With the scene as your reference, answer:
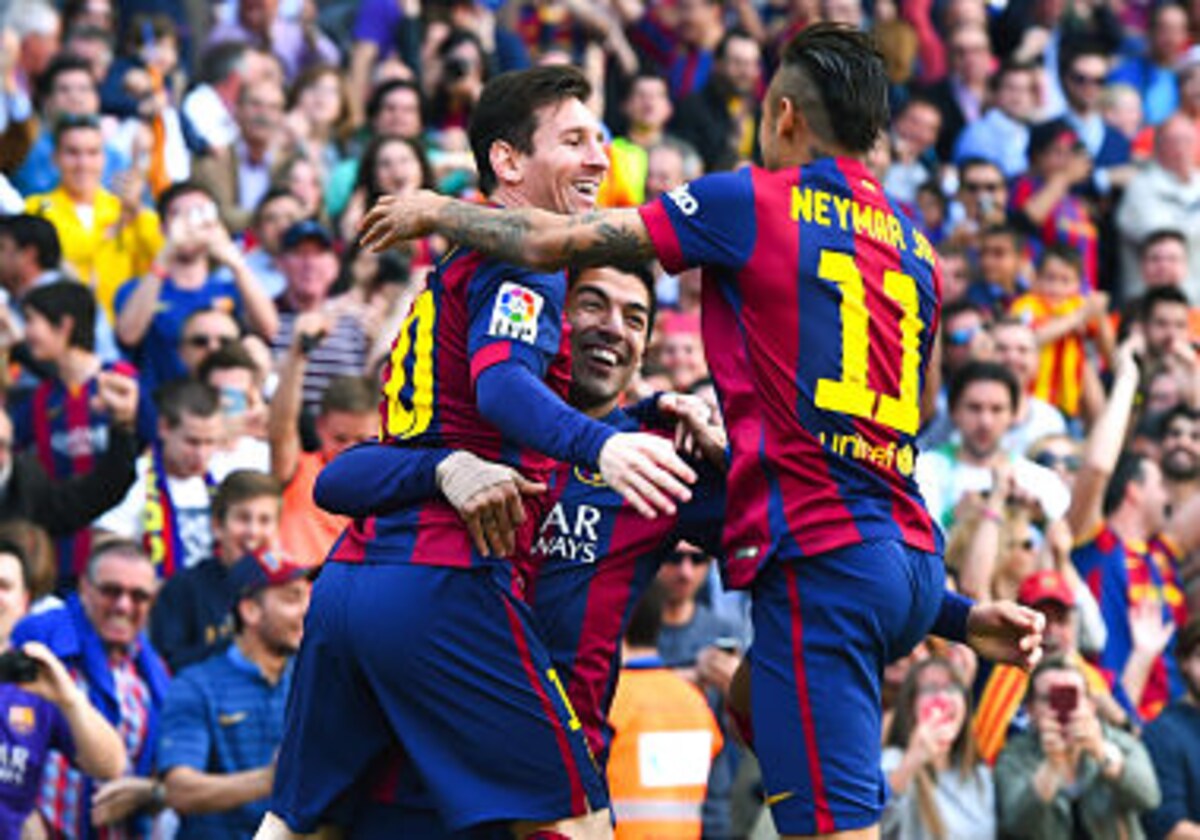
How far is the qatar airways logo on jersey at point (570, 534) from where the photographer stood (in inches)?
299

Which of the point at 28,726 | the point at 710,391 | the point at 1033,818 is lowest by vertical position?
the point at 1033,818

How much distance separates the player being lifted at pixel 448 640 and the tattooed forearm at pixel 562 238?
0.44ft

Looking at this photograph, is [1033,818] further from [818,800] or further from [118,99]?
[118,99]

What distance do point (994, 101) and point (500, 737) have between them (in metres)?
12.5

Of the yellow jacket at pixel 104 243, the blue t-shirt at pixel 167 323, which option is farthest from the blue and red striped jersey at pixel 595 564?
the yellow jacket at pixel 104 243

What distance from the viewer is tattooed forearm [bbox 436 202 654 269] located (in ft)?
21.8

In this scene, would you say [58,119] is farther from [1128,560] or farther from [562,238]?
[562,238]

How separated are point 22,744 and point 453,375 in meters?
3.35

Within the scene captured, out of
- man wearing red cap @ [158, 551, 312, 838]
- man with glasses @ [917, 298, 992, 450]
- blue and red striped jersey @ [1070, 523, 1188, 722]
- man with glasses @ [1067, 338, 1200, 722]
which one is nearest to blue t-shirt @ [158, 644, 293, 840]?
man wearing red cap @ [158, 551, 312, 838]

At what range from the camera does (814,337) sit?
6.60 meters

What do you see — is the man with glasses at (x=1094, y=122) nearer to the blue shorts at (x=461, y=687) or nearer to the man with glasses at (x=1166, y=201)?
the man with glasses at (x=1166, y=201)

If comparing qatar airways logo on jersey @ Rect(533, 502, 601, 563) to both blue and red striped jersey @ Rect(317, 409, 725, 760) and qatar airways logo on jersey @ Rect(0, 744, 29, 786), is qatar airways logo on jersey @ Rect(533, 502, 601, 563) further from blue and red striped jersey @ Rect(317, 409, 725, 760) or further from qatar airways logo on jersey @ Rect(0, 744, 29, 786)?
qatar airways logo on jersey @ Rect(0, 744, 29, 786)

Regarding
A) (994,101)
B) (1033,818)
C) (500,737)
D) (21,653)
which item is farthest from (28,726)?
(994,101)

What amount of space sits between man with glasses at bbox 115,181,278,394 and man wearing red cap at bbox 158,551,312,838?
3.28 meters
